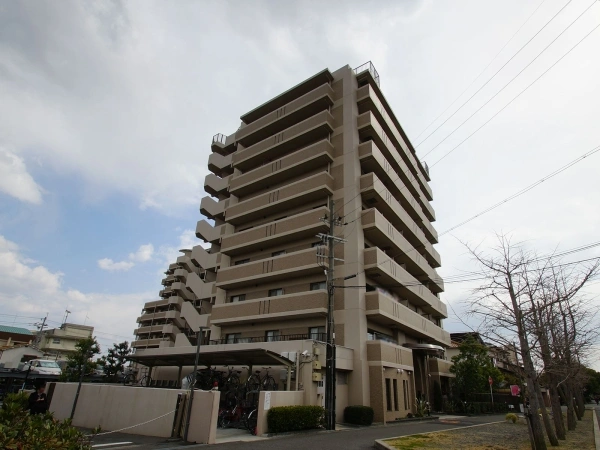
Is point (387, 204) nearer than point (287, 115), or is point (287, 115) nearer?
point (387, 204)

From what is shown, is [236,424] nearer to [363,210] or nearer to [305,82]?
[363,210]

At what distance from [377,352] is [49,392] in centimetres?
1815

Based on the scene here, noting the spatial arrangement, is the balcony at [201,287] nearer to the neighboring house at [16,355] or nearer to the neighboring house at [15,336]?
the neighboring house at [16,355]

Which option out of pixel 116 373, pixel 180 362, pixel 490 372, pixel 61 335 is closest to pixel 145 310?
pixel 61 335

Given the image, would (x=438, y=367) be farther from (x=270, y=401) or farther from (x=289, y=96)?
(x=289, y=96)

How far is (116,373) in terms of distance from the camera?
131 feet

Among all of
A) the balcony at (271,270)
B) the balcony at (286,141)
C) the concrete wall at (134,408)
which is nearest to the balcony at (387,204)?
the balcony at (286,141)

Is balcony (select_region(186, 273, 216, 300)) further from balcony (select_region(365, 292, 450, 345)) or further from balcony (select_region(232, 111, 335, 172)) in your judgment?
balcony (select_region(365, 292, 450, 345))

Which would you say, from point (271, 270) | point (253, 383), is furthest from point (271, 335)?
point (253, 383)

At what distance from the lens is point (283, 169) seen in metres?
31.8

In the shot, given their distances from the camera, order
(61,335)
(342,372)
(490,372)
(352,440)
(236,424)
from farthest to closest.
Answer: (61,335), (490,372), (342,372), (236,424), (352,440)

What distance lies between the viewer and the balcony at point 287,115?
107 ft

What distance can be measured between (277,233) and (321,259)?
5430 mm

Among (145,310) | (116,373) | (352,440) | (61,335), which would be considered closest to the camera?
(352,440)
